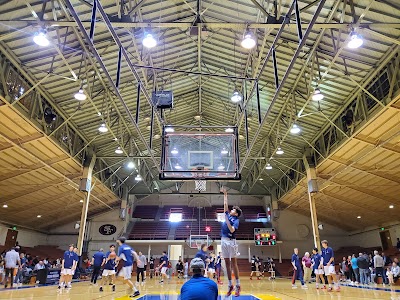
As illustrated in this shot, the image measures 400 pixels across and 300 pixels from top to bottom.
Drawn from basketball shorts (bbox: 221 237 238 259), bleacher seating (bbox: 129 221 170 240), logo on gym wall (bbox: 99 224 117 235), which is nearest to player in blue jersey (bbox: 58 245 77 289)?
basketball shorts (bbox: 221 237 238 259)

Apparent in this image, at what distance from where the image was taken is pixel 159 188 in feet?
117

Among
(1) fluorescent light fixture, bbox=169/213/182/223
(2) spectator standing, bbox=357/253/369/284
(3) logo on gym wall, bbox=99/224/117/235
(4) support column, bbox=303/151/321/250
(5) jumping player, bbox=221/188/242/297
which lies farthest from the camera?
(1) fluorescent light fixture, bbox=169/213/182/223

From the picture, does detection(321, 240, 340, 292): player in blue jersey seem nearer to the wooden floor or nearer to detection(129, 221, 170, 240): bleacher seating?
the wooden floor

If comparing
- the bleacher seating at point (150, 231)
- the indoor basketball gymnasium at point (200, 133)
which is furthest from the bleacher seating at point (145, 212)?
the indoor basketball gymnasium at point (200, 133)

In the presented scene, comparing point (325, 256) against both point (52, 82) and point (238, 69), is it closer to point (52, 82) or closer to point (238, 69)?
point (238, 69)

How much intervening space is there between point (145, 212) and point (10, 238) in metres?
13.2

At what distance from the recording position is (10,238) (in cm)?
2688

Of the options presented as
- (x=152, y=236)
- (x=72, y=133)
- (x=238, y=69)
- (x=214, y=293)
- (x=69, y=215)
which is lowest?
(x=214, y=293)

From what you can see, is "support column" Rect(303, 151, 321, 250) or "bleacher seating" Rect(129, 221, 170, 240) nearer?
"support column" Rect(303, 151, 321, 250)

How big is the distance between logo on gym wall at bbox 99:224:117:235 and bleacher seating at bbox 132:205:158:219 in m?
2.94

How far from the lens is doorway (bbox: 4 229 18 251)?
2638cm

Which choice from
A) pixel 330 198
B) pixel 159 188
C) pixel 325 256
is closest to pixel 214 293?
pixel 325 256

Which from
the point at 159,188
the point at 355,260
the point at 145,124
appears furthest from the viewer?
the point at 159,188

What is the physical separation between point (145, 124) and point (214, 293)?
59.2 ft
